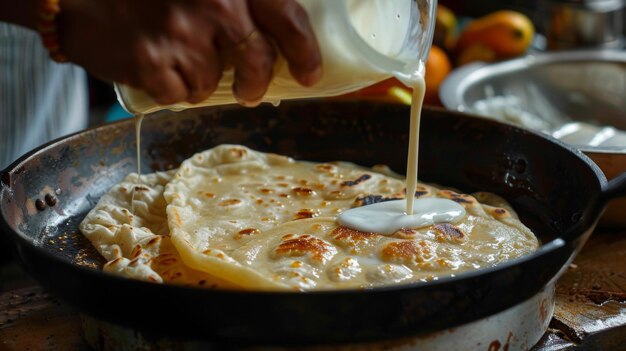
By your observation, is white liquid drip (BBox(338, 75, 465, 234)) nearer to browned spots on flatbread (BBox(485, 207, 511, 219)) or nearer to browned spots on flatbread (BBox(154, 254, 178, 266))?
browned spots on flatbread (BBox(485, 207, 511, 219))

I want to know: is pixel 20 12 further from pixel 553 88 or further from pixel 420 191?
pixel 553 88

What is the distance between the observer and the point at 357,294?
1214 mm

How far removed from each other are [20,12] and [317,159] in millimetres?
1066

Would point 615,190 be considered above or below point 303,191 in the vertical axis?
above

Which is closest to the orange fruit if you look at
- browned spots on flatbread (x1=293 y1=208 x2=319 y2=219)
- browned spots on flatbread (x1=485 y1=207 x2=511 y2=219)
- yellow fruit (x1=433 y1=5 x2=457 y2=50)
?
yellow fruit (x1=433 y1=5 x2=457 y2=50)

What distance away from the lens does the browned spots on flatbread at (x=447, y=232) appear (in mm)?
1707

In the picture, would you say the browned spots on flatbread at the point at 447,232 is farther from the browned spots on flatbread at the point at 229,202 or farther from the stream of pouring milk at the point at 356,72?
the browned spots on flatbread at the point at 229,202

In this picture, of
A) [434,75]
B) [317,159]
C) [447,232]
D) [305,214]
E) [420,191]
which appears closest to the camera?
[447,232]

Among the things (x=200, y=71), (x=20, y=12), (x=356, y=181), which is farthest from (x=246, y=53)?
(x=356, y=181)

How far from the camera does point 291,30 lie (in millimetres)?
1364

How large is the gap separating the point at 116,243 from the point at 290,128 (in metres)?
0.74

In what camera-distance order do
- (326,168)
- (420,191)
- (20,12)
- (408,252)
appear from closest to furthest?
1. (20,12)
2. (408,252)
3. (420,191)
4. (326,168)

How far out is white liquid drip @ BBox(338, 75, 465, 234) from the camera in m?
1.75

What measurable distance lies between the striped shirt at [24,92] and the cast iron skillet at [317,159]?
89 centimetres
